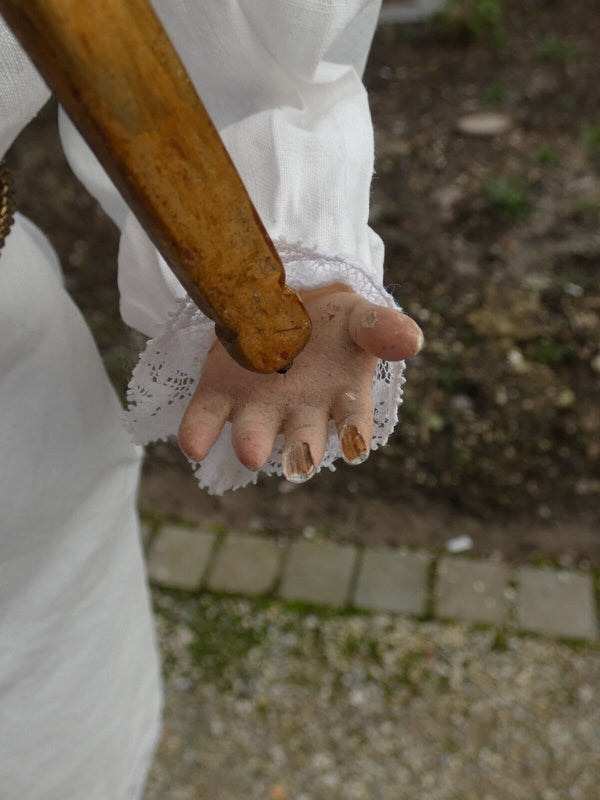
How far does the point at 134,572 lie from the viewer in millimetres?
1302

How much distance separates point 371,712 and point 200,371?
1.29m

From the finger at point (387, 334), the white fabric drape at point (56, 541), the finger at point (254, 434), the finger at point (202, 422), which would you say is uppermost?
the finger at point (387, 334)

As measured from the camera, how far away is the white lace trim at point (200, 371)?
81cm

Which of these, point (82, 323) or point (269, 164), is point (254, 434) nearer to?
point (269, 164)

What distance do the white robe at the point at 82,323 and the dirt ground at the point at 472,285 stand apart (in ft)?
1.74

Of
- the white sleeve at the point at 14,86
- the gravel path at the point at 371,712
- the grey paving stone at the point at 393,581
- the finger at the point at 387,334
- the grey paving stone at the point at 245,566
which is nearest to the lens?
the finger at the point at 387,334

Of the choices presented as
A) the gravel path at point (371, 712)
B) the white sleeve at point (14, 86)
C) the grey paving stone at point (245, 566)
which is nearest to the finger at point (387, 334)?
the white sleeve at point (14, 86)

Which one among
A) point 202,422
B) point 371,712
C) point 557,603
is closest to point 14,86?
point 202,422

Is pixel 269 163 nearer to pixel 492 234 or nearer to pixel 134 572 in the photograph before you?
pixel 134 572

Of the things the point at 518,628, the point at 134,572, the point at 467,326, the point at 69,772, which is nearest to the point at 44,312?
the point at 134,572

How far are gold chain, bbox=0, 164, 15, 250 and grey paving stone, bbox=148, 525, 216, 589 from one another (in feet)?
4.65

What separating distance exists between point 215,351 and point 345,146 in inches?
11.9

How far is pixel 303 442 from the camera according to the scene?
2.32ft

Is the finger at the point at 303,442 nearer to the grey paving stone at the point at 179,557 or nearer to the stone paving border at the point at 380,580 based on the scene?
the stone paving border at the point at 380,580
